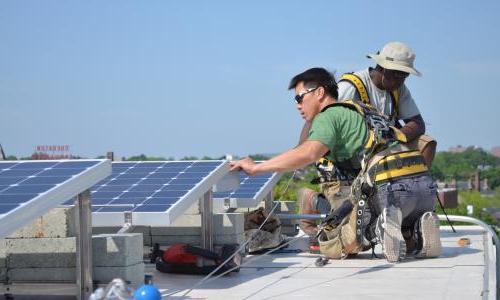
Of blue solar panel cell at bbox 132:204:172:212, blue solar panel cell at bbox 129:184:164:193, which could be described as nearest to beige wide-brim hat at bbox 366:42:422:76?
blue solar panel cell at bbox 129:184:164:193

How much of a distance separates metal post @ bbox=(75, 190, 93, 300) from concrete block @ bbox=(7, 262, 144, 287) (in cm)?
10

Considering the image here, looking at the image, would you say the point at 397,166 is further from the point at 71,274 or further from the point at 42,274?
the point at 42,274

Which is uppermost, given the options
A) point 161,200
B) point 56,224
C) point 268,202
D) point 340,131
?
point 340,131

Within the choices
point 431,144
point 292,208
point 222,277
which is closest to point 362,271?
point 222,277

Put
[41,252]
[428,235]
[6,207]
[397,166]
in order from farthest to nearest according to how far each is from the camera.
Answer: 1. [428,235]
2. [397,166]
3. [41,252]
4. [6,207]

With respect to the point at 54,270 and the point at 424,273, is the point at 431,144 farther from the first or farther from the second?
the point at 54,270

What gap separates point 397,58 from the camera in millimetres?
8000

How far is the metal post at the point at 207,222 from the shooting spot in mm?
7707

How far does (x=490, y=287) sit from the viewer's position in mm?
6008

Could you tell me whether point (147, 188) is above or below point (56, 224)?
above

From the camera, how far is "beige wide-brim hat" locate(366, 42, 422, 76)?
7941mm

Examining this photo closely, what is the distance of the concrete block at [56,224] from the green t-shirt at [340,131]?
1802mm

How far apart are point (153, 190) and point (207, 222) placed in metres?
0.81

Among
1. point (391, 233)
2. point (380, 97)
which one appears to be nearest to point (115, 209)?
point (391, 233)
